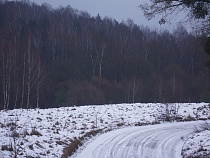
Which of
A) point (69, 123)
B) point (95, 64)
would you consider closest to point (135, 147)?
point (69, 123)

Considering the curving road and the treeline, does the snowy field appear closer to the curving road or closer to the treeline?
the curving road

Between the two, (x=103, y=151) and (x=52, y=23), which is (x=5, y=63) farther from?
(x=52, y=23)

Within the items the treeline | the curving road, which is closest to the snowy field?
the curving road

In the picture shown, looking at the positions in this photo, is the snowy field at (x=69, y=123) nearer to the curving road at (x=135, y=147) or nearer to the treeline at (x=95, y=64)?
the curving road at (x=135, y=147)

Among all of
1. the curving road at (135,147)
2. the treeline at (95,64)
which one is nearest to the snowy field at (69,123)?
the curving road at (135,147)

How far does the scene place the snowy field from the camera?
11.2 meters

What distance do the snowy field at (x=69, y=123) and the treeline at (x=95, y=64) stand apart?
44.3 ft

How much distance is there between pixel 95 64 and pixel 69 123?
38826mm

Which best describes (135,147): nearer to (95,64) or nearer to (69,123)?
(69,123)

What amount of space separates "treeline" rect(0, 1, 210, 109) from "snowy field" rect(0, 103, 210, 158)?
13495mm

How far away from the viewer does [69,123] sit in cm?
2191

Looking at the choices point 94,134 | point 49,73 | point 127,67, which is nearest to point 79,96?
point 49,73

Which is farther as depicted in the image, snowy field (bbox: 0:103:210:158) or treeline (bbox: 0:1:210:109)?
treeline (bbox: 0:1:210:109)

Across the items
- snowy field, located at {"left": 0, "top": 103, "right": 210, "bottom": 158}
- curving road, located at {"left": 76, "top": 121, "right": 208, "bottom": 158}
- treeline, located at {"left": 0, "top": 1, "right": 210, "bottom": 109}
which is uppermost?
treeline, located at {"left": 0, "top": 1, "right": 210, "bottom": 109}
